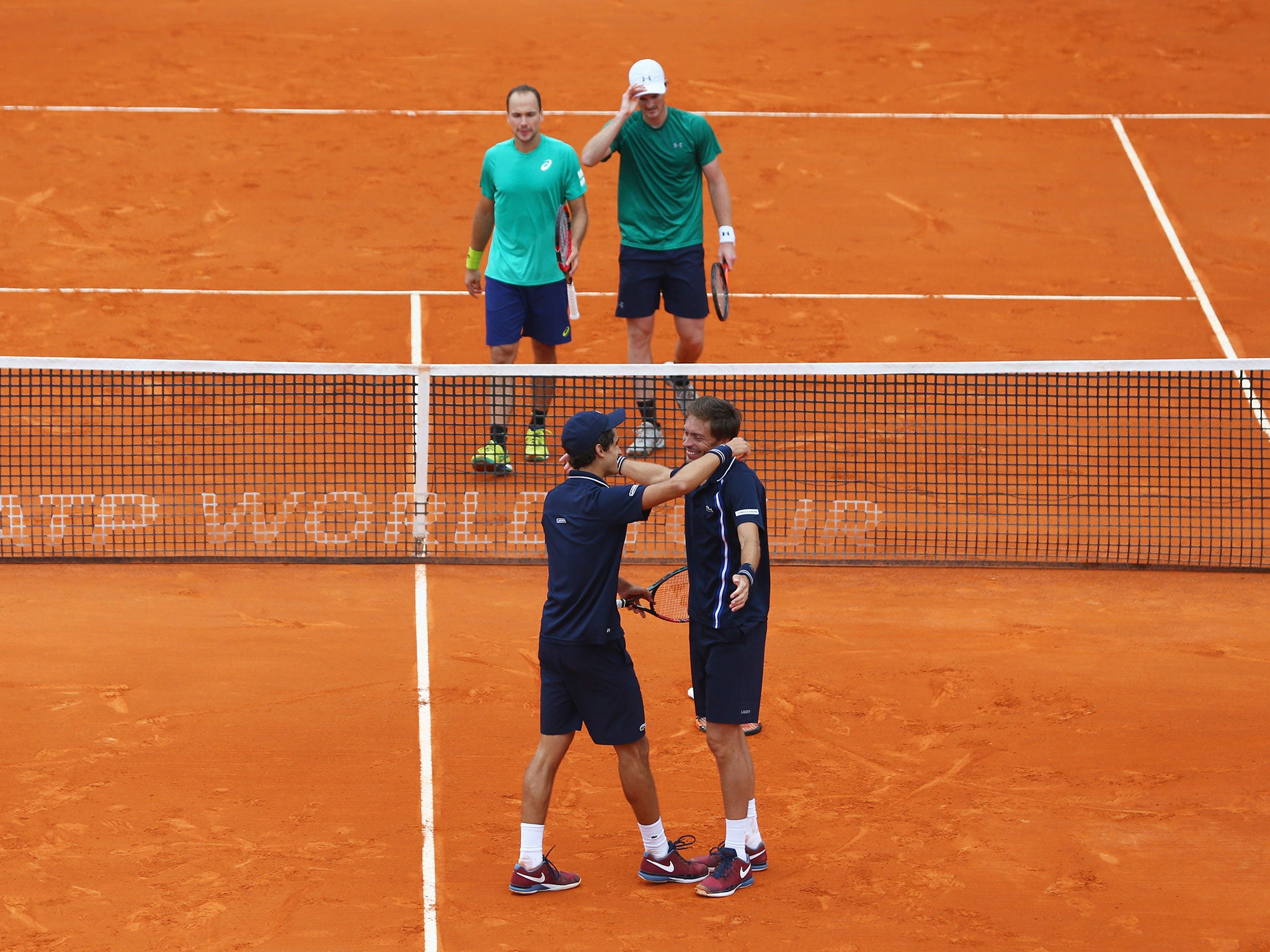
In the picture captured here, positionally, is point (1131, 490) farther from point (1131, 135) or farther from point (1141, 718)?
point (1131, 135)

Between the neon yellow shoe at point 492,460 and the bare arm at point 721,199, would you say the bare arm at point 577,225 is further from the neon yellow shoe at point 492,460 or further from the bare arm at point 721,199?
the neon yellow shoe at point 492,460

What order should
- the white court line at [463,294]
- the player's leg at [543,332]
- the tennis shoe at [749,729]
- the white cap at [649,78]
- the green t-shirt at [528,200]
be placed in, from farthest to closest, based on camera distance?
the white court line at [463,294], the player's leg at [543,332], the green t-shirt at [528,200], the white cap at [649,78], the tennis shoe at [749,729]

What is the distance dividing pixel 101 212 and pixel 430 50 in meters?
5.12

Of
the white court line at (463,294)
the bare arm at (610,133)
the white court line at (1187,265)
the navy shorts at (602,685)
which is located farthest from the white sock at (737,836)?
the white court line at (463,294)

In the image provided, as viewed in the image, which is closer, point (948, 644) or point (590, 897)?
point (590, 897)

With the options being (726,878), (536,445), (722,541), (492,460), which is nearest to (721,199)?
(536,445)

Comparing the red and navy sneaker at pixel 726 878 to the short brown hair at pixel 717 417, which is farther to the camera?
the short brown hair at pixel 717 417

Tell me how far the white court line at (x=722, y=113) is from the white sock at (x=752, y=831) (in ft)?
37.0

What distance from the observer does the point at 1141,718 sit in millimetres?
7398

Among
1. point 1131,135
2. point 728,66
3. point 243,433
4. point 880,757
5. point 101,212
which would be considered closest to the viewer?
point 880,757

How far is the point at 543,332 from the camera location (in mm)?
10148

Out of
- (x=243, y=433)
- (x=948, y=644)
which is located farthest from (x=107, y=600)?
(x=948, y=644)

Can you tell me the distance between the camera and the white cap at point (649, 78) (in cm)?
968

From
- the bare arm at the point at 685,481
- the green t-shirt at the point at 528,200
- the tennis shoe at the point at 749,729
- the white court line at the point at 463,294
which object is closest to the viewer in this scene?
the bare arm at the point at 685,481
